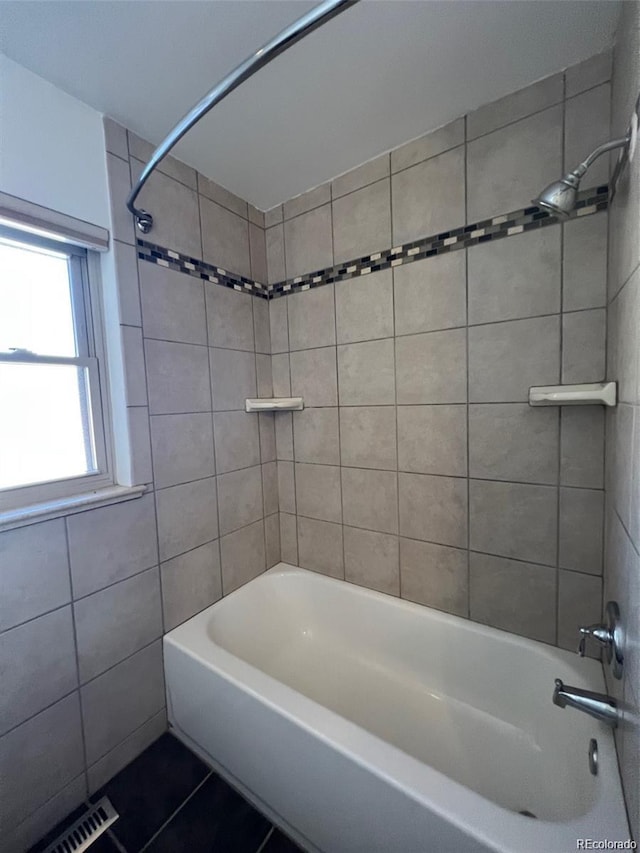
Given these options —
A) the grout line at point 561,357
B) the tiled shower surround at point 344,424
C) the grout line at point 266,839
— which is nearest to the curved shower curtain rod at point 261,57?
the tiled shower surround at point 344,424

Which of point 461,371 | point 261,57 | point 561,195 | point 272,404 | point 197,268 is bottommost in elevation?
point 272,404

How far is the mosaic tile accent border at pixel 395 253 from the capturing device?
44.2 inches

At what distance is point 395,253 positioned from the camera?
4.69 feet

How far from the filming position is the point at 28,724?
103cm

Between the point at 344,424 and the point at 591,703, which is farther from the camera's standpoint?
the point at 344,424

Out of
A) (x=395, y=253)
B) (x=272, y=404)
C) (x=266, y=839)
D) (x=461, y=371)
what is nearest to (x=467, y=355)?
(x=461, y=371)

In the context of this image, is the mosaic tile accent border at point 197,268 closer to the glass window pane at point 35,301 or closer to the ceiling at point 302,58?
the glass window pane at point 35,301

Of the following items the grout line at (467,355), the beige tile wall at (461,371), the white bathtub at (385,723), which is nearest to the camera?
the white bathtub at (385,723)

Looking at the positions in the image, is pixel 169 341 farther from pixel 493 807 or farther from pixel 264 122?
pixel 493 807

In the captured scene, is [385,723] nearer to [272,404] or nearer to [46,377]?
[272,404]

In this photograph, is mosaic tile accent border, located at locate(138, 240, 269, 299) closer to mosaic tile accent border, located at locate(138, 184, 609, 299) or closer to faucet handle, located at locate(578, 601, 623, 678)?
mosaic tile accent border, located at locate(138, 184, 609, 299)

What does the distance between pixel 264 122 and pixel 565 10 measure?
92cm

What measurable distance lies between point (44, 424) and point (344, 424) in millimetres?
1152

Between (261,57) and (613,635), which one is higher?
(261,57)
